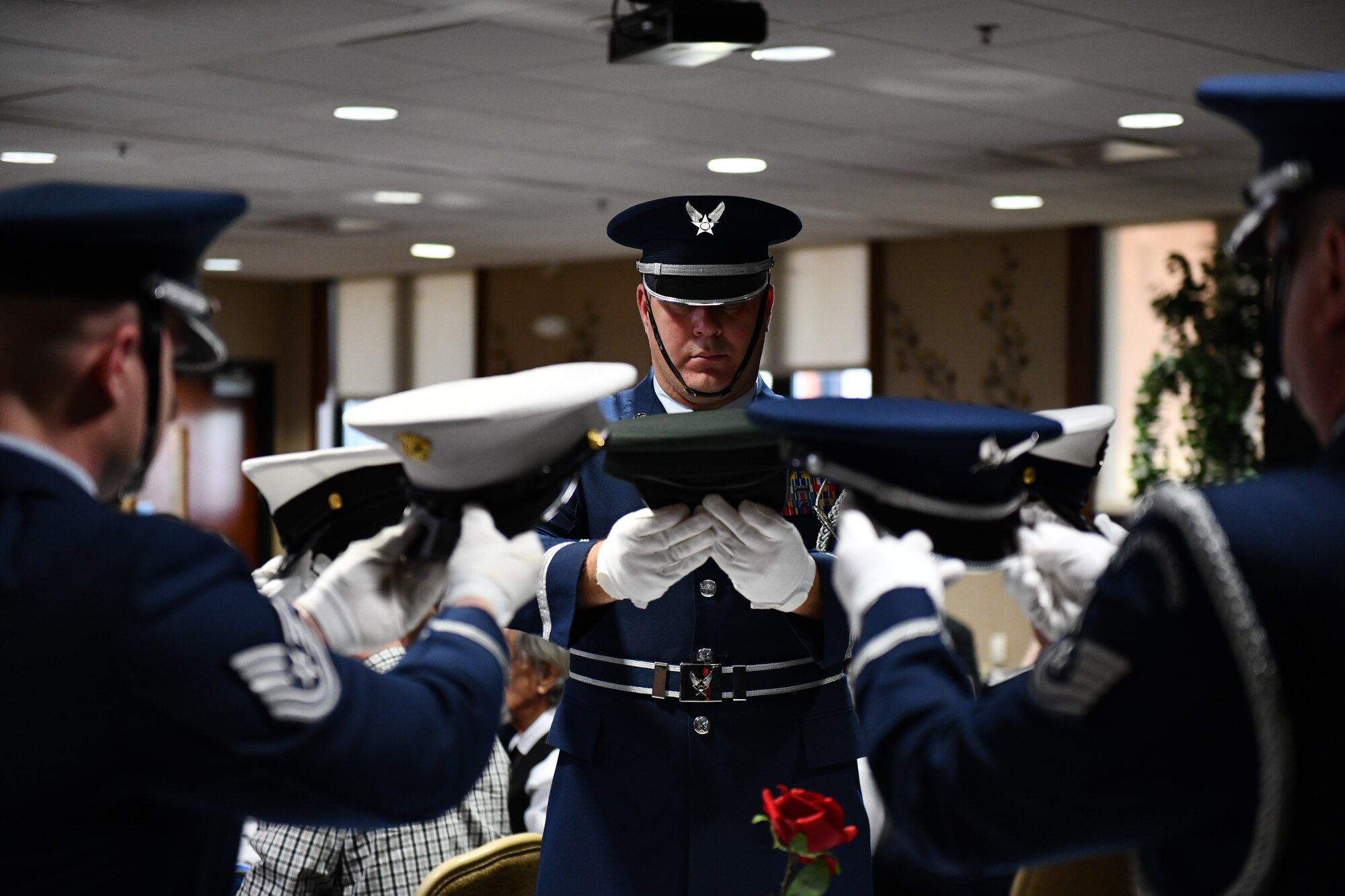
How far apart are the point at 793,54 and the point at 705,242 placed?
247 cm

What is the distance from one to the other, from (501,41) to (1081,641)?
3.64 meters


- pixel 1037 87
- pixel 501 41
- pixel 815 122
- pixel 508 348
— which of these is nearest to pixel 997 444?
pixel 501 41

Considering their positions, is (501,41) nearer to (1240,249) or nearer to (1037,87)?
(1037,87)

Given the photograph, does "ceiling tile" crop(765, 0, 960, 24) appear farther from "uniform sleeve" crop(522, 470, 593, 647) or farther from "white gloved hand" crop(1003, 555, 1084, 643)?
"white gloved hand" crop(1003, 555, 1084, 643)

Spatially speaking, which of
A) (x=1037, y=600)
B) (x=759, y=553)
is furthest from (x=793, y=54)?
(x=1037, y=600)

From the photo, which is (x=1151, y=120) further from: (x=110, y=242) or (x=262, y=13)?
(x=110, y=242)

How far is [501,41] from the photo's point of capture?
14.5ft

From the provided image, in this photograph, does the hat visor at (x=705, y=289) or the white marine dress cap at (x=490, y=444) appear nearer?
the white marine dress cap at (x=490, y=444)

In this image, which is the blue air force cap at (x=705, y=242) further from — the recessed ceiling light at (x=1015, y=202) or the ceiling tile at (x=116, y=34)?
the recessed ceiling light at (x=1015, y=202)

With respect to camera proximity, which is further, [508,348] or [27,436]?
[508,348]

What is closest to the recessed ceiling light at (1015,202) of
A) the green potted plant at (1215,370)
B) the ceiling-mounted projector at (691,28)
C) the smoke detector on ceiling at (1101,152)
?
the green potted plant at (1215,370)

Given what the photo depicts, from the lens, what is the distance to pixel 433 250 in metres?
9.78

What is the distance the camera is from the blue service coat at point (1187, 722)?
105cm

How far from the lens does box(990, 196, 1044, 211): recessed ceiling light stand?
23.9 feet
